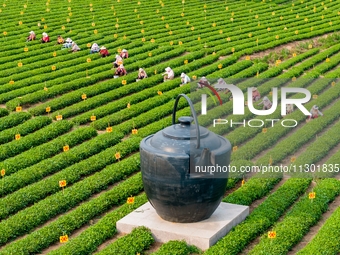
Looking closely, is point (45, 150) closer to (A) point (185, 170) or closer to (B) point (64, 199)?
(B) point (64, 199)

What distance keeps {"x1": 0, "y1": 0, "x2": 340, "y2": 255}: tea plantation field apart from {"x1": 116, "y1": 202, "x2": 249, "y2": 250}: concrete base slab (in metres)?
0.22

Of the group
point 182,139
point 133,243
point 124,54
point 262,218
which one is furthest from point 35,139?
point 124,54

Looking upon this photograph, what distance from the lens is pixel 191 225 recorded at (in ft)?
43.1

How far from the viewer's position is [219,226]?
13070 mm

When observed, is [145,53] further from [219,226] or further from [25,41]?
[219,226]

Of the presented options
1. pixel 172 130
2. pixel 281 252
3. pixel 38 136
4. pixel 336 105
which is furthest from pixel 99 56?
pixel 281 252

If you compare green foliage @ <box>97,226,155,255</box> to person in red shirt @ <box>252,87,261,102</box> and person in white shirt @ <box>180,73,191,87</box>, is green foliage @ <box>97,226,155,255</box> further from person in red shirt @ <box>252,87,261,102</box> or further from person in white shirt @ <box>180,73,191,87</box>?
person in white shirt @ <box>180,73,191,87</box>

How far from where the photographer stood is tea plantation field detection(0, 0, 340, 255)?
13.4 meters

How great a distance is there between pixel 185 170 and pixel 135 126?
7.78 meters

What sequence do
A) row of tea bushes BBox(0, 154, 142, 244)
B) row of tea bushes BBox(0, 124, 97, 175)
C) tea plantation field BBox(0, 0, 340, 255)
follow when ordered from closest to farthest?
tea plantation field BBox(0, 0, 340, 255) < row of tea bushes BBox(0, 154, 142, 244) < row of tea bushes BBox(0, 124, 97, 175)

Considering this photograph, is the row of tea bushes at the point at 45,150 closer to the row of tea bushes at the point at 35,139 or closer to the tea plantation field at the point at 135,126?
the tea plantation field at the point at 135,126

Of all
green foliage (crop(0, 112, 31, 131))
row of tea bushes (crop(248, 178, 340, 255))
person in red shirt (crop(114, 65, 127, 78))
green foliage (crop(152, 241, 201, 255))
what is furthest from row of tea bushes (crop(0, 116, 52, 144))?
row of tea bushes (crop(248, 178, 340, 255))

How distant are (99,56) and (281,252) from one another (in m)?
17.8

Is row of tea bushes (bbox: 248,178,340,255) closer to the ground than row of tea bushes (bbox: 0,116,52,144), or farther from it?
closer to the ground
